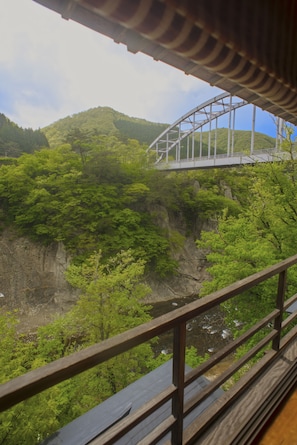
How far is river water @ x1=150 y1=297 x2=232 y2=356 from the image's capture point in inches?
364

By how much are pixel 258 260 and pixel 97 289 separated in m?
4.05

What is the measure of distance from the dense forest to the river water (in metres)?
1.59

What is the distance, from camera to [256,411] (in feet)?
4.28

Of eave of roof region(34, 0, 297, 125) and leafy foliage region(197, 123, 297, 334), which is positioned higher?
eave of roof region(34, 0, 297, 125)

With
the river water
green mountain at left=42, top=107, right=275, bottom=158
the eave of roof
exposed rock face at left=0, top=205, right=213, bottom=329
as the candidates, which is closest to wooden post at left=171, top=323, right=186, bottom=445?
the eave of roof

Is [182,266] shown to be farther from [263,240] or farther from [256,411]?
[256,411]

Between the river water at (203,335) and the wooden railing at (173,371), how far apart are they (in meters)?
8.03

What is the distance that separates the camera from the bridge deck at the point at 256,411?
117 centimetres

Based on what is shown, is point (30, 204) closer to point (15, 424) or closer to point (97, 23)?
point (15, 424)

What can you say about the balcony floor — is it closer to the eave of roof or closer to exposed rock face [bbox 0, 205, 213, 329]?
the eave of roof

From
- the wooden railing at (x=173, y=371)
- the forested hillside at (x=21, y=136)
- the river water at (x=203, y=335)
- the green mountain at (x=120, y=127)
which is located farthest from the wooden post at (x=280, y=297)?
the green mountain at (x=120, y=127)

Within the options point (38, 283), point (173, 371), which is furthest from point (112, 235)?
point (173, 371)

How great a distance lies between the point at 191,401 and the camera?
1.06m

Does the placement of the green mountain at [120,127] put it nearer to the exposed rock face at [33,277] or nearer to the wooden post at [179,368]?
the exposed rock face at [33,277]
